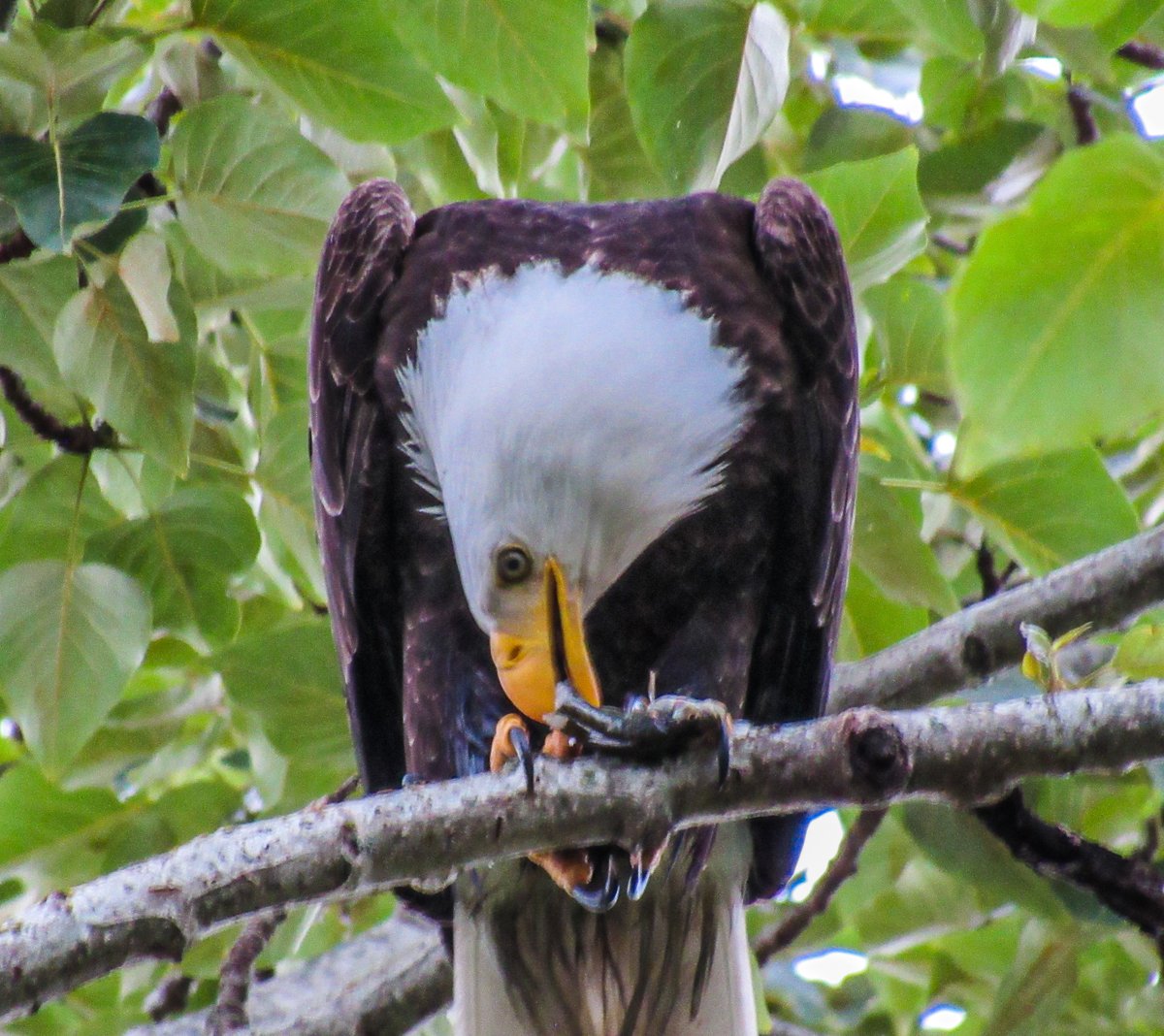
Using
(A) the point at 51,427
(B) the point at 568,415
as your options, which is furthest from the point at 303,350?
(B) the point at 568,415

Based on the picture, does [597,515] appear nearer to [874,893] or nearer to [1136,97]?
[874,893]

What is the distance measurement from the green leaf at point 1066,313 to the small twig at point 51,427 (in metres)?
2.13

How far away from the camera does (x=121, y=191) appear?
2.40 metres

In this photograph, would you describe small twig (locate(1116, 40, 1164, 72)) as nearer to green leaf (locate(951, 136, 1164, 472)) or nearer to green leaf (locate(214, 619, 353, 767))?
green leaf (locate(214, 619, 353, 767))

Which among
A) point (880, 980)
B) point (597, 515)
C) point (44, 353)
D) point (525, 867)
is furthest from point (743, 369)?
point (880, 980)

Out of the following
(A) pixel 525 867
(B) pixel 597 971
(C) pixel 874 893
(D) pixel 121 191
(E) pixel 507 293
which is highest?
(D) pixel 121 191

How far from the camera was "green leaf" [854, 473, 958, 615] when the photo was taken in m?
3.00

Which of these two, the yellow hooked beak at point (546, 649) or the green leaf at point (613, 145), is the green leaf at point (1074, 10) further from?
the green leaf at point (613, 145)

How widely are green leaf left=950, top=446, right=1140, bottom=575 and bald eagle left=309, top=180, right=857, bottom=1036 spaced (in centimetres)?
33

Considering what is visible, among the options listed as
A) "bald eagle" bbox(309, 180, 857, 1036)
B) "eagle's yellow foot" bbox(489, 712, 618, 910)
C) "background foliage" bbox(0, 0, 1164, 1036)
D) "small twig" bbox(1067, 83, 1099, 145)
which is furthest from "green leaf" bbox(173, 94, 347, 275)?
"small twig" bbox(1067, 83, 1099, 145)

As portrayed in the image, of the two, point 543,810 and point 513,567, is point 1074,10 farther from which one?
point 513,567

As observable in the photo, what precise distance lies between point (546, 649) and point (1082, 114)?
2273 millimetres

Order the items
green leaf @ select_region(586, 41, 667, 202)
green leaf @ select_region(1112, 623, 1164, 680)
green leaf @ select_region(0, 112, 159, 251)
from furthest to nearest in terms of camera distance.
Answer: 1. green leaf @ select_region(586, 41, 667, 202)
2. green leaf @ select_region(0, 112, 159, 251)
3. green leaf @ select_region(1112, 623, 1164, 680)

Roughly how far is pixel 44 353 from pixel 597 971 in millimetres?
1604
